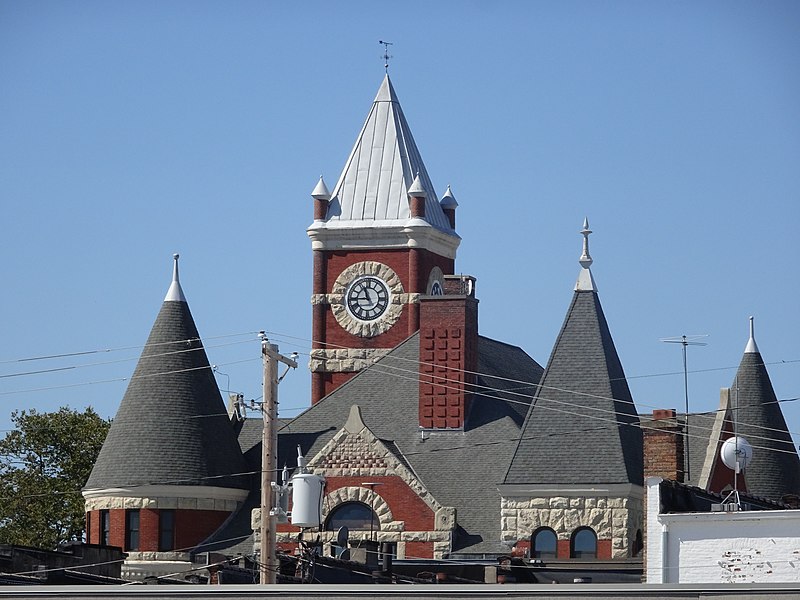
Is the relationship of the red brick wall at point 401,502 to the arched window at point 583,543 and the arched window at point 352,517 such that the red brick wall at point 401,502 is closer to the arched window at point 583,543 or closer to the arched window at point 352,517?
the arched window at point 352,517

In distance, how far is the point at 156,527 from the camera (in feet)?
197

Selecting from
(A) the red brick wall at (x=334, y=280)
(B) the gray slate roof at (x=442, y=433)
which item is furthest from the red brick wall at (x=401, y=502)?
(A) the red brick wall at (x=334, y=280)

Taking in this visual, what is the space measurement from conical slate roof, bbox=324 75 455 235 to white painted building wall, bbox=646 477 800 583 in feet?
107

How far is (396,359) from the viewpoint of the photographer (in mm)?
64125

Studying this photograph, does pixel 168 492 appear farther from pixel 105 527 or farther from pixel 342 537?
pixel 342 537

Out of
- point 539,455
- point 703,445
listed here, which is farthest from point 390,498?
point 703,445

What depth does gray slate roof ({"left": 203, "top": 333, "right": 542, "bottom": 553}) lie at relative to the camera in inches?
2322

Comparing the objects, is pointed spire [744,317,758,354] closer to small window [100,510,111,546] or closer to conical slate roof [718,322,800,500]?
conical slate roof [718,322,800,500]

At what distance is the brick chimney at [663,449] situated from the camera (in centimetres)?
4888

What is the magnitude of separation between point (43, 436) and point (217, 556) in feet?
71.3

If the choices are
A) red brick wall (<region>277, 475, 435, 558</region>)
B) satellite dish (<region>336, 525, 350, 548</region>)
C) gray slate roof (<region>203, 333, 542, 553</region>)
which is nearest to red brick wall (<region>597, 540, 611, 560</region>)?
gray slate roof (<region>203, 333, 542, 553</region>)

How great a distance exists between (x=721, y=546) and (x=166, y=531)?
64.7 ft

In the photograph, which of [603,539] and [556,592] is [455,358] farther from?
[556,592]

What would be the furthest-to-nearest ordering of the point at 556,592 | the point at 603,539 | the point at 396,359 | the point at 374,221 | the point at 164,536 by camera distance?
the point at 374,221 < the point at 396,359 < the point at 164,536 < the point at 603,539 < the point at 556,592
